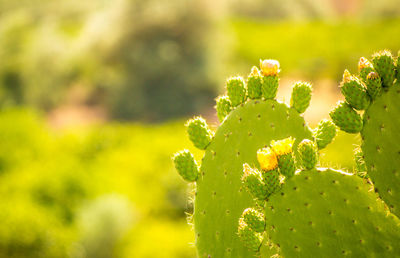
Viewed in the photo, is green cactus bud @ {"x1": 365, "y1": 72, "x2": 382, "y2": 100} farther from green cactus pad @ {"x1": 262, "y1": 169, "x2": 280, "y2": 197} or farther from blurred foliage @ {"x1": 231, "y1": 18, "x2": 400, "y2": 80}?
blurred foliage @ {"x1": 231, "y1": 18, "x2": 400, "y2": 80}

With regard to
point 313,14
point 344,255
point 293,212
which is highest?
point 313,14

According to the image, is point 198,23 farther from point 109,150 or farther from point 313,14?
point 313,14

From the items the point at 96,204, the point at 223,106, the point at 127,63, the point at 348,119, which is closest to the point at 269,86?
the point at 223,106

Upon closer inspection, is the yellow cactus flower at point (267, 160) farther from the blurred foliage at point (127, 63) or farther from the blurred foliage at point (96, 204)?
the blurred foliage at point (127, 63)

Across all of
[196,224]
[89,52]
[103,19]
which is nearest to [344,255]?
[196,224]

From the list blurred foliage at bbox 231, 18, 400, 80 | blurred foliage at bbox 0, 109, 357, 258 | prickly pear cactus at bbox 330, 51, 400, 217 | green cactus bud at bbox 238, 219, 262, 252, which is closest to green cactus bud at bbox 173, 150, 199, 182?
green cactus bud at bbox 238, 219, 262, 252

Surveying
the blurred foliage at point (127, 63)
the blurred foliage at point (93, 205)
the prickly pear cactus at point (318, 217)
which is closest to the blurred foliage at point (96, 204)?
the blurred foliage at point (93, 205)

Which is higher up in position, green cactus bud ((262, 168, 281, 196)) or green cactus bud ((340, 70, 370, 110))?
green cactus bud ((340, 70, 370, 110))
